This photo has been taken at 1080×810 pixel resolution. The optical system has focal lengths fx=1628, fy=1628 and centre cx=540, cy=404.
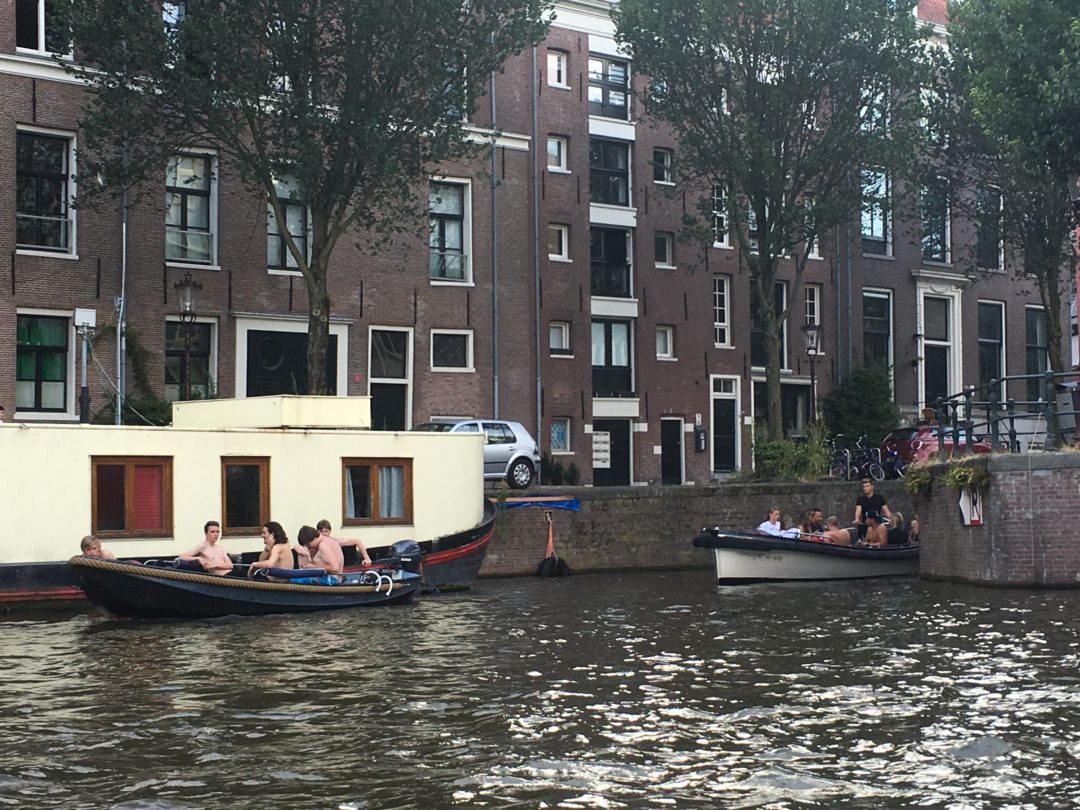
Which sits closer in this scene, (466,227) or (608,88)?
(466,227)

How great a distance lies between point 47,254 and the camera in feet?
100

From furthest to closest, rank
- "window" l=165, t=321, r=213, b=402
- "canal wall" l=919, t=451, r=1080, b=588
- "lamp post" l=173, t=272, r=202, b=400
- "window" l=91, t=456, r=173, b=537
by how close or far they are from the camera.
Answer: "window" l=165, t=321, r=213, b=402
"lamp post" l=173, t=272, r=202, b=400
"canal wall" l=919, t=451, r=1080, b=588
"window" l=91, t=456, r=173, b=537

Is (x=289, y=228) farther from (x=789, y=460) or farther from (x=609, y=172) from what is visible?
(x=789, y=460)

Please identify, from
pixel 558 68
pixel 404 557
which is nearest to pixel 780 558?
pixel 404 557

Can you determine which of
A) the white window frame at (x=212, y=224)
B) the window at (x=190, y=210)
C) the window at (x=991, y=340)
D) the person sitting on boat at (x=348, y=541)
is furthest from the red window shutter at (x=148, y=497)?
the window at (x=991, y=340)

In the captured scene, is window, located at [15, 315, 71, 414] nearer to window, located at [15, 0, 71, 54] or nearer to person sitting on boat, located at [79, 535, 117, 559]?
window, located at [15, 0, 71, 54]

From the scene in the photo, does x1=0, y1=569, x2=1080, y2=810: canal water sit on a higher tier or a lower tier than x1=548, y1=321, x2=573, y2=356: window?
lower

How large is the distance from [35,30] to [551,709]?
22040 millimetres

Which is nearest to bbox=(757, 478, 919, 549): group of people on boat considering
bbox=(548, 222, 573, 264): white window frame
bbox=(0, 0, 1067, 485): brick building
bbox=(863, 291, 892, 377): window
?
bbox=(0, 0, 1067, 485): brick building

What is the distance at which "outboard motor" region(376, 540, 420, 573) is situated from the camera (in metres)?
23.3

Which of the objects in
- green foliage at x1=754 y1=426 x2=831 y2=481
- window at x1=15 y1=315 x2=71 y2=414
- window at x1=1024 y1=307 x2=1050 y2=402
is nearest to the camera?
window at x1=15 y1=315 x2=71 y2=414

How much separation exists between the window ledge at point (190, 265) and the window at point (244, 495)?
33.0ft

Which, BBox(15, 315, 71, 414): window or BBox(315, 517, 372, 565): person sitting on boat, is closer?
BBox(315, 517, 372, 565): person sitting on boat

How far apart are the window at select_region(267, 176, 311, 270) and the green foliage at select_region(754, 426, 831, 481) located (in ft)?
34.0
